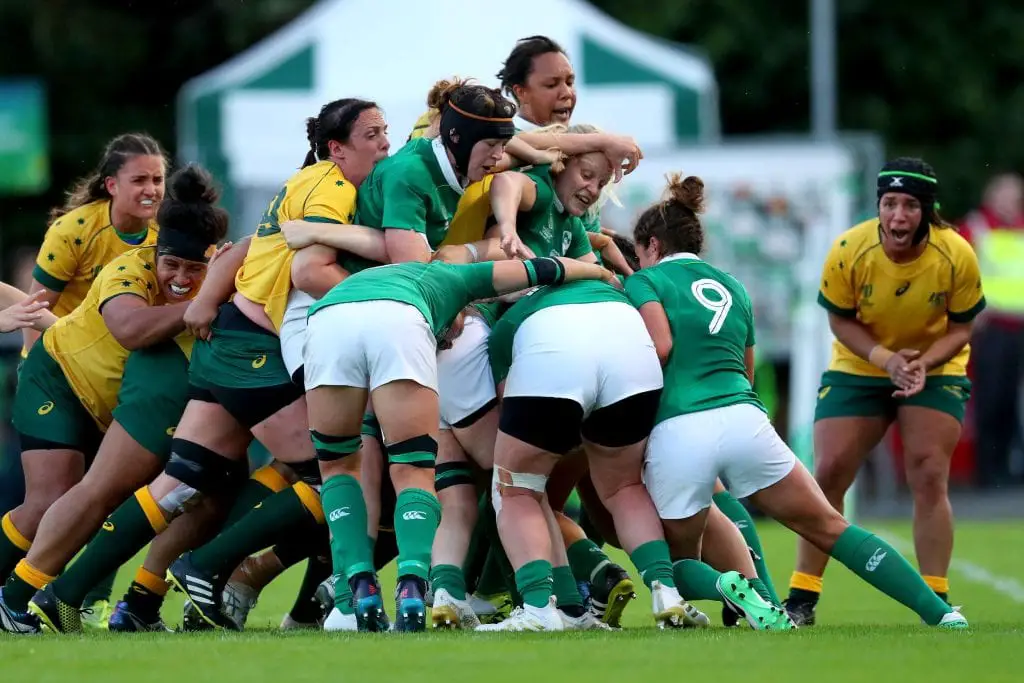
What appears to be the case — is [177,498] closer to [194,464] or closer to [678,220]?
[194,464]

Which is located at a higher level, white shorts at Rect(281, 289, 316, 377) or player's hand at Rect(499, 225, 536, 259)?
player's hand at Rect(499, 225, 536, 259)

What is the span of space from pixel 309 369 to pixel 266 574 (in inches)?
49.6

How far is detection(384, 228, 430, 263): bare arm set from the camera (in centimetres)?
744

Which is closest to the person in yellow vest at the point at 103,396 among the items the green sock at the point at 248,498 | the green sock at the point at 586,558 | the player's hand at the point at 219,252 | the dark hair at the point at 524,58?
the player's hand at the point at 219,252

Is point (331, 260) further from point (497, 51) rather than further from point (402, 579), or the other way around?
point (497, 51)

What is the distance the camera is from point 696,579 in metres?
7.46

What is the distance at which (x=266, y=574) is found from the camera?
8.06 meters

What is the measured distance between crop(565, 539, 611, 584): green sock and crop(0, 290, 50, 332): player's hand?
2434mm

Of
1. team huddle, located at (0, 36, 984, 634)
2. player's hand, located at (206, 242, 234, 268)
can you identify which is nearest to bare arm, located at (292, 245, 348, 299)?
team huddle, located at (0, 36, 984, 634)

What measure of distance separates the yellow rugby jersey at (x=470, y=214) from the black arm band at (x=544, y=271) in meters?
0.60

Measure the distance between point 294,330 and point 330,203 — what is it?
0.52m

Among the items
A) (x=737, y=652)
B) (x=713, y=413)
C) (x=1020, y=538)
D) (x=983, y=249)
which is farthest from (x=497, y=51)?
(x=737, y=652)

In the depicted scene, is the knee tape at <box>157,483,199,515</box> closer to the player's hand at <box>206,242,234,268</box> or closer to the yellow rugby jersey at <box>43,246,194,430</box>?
the yellow rugby jersey at <box>43,246,194,430</box>

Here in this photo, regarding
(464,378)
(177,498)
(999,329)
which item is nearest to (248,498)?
(177,498)
